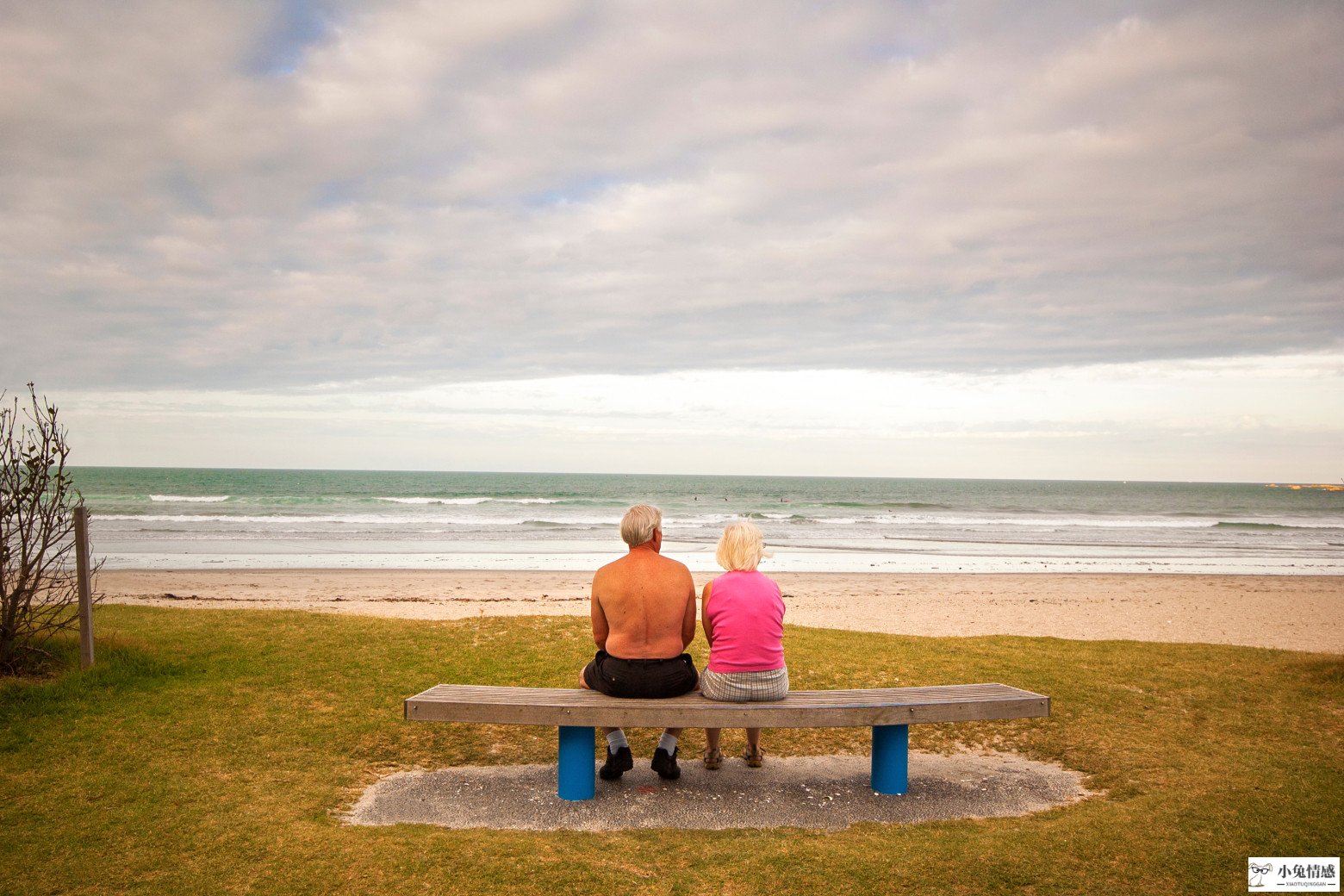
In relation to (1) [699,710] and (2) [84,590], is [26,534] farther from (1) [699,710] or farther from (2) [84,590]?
(1) [699,710]

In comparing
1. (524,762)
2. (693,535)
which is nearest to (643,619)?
(524,762)

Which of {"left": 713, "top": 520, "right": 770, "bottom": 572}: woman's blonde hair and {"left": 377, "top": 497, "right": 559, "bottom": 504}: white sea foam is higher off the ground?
{"left": 713, "top": 520, "right": 770, "bottom": 572}: woman's blonde hair

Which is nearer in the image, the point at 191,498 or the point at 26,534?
the point at 26,534

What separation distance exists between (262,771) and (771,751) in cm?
316

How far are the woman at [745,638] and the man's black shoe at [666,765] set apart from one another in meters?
0.53

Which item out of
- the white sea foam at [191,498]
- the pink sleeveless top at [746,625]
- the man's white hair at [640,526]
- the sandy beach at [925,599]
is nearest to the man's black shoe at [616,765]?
the pink sleeveless top at [746,625]

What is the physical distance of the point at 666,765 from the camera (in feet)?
15.6

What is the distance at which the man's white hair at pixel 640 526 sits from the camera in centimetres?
455

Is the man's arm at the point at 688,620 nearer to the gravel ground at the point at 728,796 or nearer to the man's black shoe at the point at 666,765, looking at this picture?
the man's black shoe at the point at 666,765

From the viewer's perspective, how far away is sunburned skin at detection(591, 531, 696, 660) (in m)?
4.48

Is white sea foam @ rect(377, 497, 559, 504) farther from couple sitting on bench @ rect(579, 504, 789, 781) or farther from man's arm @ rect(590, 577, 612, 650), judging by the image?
couple sitting on bench @ rect(579, 504, 789, 781)

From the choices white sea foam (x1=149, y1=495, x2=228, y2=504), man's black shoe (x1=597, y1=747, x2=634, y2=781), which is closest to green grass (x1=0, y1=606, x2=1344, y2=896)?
man's black shoe (x1=597, y1=747, x2=634, y2=781)

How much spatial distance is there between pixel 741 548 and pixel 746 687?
76cm

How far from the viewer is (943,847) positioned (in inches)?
146
